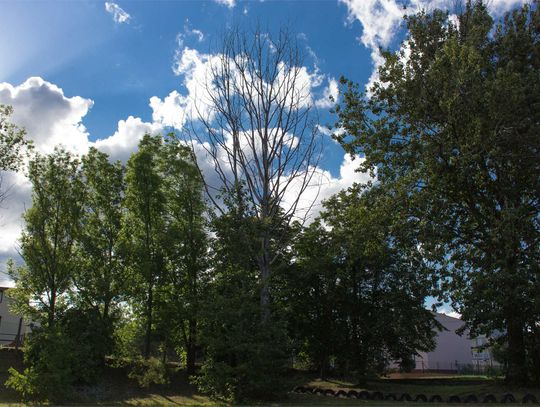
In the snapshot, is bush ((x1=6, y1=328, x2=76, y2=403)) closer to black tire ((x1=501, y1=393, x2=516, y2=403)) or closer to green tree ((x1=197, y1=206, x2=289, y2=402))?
green tree ((x1=197, y1=206, x2=289, y2=402))

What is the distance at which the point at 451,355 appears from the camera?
183 feet

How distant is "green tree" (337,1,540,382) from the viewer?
63.6 ft

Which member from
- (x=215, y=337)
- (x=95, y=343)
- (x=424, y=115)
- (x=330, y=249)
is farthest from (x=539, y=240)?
(x=95, y=343)

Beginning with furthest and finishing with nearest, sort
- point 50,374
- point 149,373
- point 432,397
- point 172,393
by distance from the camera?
point 172,393
point 149,373
point 432,397
point 50,374

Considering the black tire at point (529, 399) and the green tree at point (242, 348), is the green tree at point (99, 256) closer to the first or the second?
the green tree at point (242, 348)

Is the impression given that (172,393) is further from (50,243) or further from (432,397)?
(432,397)

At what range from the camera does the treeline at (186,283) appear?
18.8 m

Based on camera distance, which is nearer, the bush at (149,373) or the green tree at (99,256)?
the bush at (149,373)

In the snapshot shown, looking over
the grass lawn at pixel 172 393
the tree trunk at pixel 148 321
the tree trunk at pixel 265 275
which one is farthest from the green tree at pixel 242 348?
the tree trunk at pixel 148 321

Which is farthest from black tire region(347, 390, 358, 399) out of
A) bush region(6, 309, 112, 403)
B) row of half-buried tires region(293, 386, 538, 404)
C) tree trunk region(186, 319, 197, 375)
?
bush region(6, 309, 112, 403)

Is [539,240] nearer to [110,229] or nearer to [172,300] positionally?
[172,300]

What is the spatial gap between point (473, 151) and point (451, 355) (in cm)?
4247

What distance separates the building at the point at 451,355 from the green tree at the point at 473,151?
33133 millimetres

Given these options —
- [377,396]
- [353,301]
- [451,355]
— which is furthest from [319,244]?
[451,355]
